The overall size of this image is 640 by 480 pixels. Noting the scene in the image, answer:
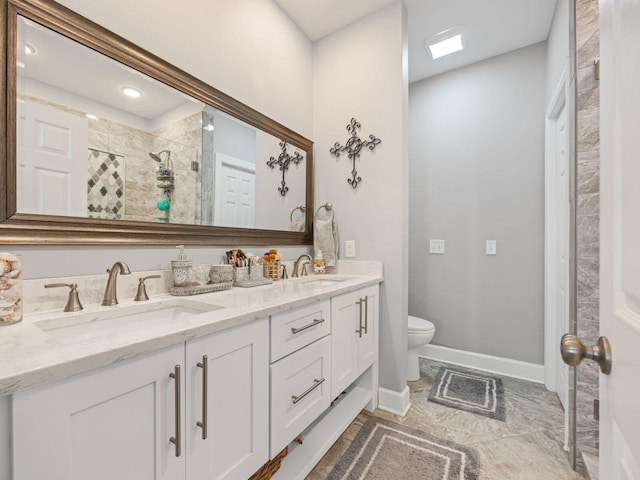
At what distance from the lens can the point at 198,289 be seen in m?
1.32

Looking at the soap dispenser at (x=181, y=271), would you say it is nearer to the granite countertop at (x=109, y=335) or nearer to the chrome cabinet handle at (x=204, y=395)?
the granite countertop at (x=109, y=335)

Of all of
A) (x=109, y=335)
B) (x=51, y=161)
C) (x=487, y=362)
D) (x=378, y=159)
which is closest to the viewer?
(x=109, y=335)

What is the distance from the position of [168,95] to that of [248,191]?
0.63 meters

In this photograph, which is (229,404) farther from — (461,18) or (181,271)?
(461,18)

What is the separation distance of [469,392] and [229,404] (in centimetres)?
195

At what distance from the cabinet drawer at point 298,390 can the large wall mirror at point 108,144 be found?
77 centimetres

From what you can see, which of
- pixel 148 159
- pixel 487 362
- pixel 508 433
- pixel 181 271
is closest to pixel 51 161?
pixel 148 159

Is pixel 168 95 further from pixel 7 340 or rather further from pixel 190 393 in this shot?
pixel 190 393

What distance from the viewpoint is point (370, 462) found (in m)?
1.45

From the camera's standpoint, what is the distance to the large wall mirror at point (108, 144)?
956 millimetres

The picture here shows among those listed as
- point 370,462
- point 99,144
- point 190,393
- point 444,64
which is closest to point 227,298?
point 190,393

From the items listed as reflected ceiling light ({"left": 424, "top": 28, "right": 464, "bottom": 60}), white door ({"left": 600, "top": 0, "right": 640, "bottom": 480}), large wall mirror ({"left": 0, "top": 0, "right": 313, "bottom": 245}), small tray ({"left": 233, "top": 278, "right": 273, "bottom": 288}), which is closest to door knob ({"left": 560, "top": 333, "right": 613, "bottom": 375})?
white door ({"left": 600, "top": 0, "right": 640, "bottom": 480})

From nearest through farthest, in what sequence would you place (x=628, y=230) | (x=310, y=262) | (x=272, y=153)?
1. (x=628, y=230)
2. (x=272, y=153)
3. (x=310, y=262)

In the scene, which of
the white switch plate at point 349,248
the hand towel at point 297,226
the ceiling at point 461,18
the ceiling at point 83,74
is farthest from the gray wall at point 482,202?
the ceiling at point 83,74
